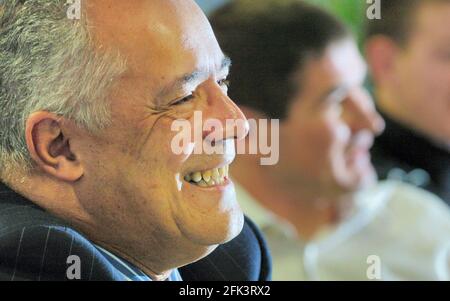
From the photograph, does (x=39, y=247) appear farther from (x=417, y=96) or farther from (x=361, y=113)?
(x=417, y=96)

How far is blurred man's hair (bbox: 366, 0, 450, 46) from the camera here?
1.85 metres

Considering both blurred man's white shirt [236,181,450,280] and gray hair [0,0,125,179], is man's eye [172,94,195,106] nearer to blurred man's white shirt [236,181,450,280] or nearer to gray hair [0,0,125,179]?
gray hair [0,0,125,179]

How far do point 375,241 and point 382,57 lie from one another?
1.29ft

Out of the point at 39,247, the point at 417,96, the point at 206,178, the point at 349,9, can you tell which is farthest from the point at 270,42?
the point at 39,247

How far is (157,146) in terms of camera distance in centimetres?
127

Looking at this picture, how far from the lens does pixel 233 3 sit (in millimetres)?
1748

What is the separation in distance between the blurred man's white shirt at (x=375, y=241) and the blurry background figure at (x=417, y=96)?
2.0 inches

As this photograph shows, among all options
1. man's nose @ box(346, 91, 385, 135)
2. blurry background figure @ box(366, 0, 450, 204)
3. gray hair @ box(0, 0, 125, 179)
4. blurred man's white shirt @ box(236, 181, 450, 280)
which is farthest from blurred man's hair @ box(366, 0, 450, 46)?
gray hair @ box(0, 0, 125, 179)

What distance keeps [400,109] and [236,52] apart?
48 centimetres

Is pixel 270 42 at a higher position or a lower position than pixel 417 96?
higher

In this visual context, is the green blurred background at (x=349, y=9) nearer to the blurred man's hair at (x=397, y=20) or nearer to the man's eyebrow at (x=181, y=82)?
the blurred man's hair at (x=397, y=20)
